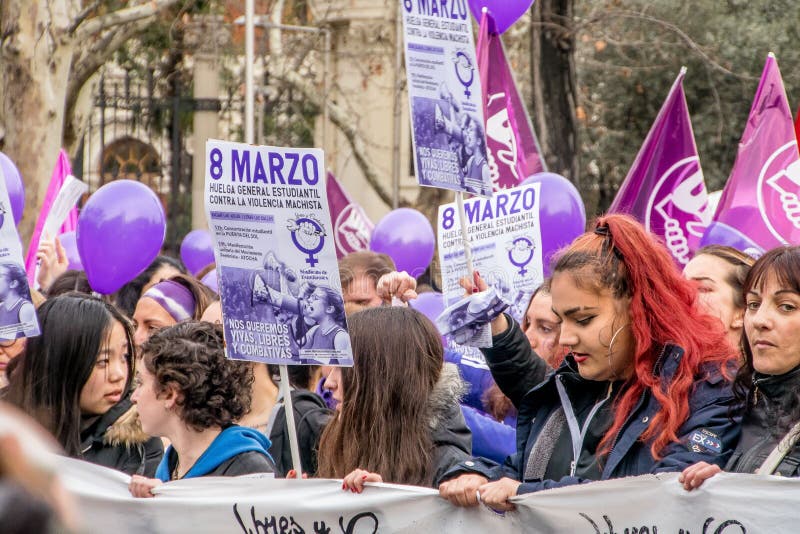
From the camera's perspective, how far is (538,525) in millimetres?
3207

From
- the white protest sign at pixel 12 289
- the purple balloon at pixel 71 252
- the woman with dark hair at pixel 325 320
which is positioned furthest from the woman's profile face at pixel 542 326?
the purple balloon at pixel 71 252

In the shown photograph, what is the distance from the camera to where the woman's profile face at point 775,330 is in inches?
126

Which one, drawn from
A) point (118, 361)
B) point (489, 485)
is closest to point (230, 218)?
point (118, 361)

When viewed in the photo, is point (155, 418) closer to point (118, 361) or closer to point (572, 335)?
point (118, 361)

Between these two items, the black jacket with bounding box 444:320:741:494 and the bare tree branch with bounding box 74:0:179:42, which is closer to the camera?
the black jacket with bounding box 444:320:741:494

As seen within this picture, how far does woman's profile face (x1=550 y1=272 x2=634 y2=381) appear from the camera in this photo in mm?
3221

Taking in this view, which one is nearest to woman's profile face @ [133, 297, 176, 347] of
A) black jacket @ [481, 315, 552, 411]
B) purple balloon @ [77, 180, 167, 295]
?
purple balloon @ [77, 180, 167, 295]

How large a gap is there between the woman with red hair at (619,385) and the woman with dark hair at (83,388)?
54.0 inches

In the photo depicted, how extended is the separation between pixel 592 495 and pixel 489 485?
282 millimetres

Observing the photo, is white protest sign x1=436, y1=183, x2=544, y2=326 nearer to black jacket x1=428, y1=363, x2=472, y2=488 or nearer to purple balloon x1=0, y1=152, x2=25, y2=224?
black jacket x1=428, y1=363, x2=472, y2=488

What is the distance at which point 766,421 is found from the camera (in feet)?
10.2

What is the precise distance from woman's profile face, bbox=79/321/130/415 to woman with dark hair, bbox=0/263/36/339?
0.97ft

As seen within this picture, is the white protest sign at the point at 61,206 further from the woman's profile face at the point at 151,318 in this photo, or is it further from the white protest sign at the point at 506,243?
the white protest sign at the point at 506,243

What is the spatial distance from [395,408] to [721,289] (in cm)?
174
